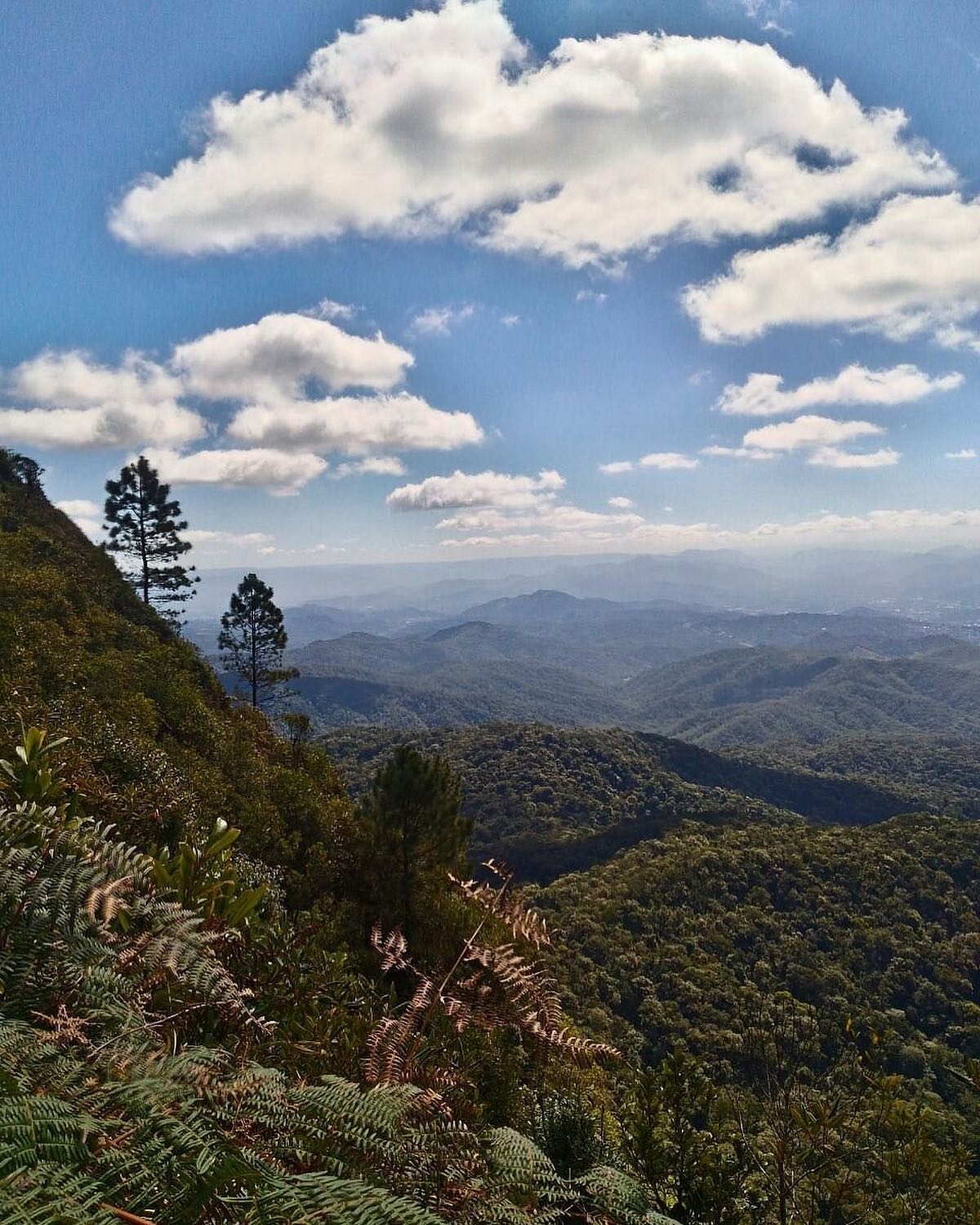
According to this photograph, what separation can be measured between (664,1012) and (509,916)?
1858 inches

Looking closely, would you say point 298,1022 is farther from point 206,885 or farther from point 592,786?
point 592,786

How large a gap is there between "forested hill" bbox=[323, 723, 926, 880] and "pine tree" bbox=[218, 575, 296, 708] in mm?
68399

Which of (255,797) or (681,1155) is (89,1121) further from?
(255,797)

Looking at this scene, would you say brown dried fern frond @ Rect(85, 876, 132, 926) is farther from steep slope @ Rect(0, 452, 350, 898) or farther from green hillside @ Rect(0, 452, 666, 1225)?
steep slope @ Rect(0, 452, 350, 898)

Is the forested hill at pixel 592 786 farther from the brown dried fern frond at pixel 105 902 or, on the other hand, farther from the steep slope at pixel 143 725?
the brown dried fern frond at pixel 105 902

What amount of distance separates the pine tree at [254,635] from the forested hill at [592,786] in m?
68.4

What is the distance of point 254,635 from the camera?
30.8 metres

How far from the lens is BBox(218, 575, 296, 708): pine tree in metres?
30.4

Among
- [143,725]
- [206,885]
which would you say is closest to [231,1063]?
[206,885]

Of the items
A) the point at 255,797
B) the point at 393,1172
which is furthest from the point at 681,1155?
the point at 255,797

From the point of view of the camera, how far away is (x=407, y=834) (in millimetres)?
11688

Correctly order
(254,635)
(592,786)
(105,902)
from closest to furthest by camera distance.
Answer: (105,902), (254,635), (592,786)

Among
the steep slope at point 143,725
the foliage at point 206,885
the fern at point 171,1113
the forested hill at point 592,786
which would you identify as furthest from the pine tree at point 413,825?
the forested hill at point 592,786

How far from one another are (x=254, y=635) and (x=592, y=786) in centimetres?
11180
